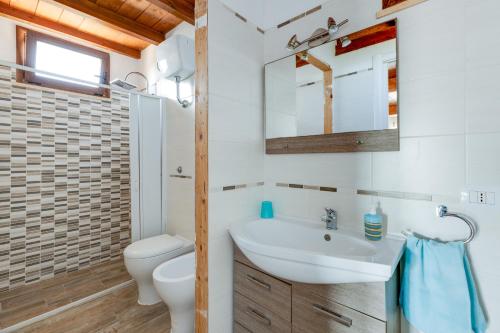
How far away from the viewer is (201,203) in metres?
1.21

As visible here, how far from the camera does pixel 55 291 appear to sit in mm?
1960

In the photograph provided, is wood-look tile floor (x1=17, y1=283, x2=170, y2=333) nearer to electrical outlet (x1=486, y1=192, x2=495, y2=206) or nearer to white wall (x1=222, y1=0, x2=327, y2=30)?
electrical outlet (x1=486, y1=192, x2=495, y2=206)

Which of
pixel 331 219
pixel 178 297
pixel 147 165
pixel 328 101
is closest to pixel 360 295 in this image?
pixel 331 219

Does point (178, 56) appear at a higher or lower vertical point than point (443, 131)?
higher

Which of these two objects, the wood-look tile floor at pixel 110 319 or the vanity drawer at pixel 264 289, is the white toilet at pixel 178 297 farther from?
the vanity drawer at pixel 264 289

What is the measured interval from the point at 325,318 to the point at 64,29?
3.27m

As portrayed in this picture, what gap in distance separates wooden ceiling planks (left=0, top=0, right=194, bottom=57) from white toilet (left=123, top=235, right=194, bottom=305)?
6.52ft

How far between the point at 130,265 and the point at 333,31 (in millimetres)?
2056

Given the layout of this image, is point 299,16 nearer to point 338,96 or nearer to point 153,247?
point 338,96

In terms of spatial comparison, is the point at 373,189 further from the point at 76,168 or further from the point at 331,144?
the point at 76,168

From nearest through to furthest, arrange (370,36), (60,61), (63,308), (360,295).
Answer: (360,295), (370,36), (63,308), (60,61)

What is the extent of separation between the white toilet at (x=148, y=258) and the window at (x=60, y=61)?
1512 mm

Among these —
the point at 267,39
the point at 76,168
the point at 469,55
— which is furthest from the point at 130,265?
the point at 469,55

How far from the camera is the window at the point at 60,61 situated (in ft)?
6.89
